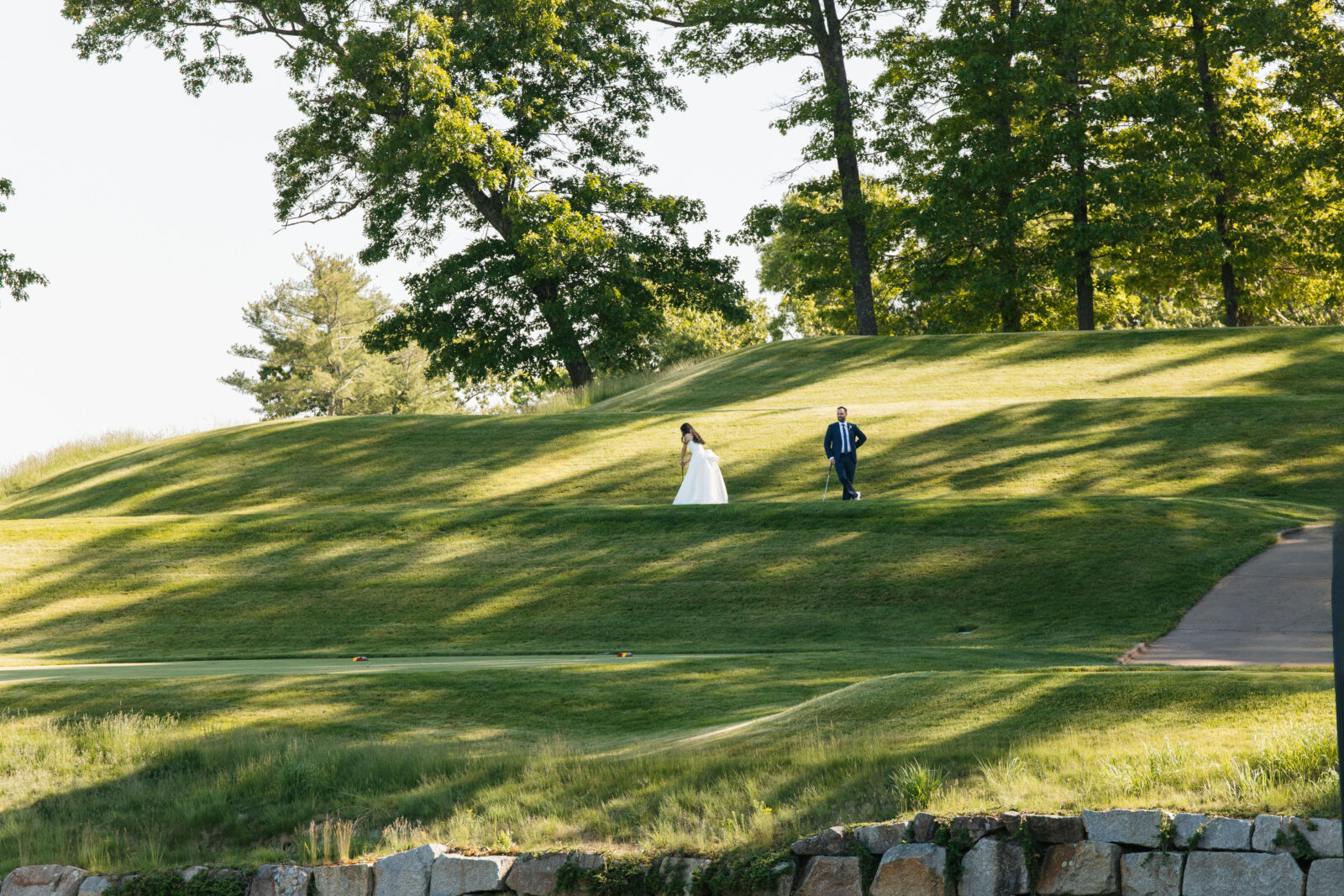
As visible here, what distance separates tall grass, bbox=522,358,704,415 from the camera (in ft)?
121

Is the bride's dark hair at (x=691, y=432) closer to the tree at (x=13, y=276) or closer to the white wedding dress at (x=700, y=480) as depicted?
the white wedding dress at (x=700, y=480)

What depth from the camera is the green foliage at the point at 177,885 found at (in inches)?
301

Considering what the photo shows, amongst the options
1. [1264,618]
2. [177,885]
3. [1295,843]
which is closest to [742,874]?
[1295,843]

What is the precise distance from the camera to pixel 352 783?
870 cm

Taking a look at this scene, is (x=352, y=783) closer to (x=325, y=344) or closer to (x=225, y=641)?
(x=225, y=641)

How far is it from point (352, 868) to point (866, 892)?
3181 mm

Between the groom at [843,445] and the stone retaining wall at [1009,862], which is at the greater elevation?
the groom at [843,445]

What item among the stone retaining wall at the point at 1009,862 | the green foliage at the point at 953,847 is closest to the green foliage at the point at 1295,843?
the stone retaining wall at the point at 1009,862

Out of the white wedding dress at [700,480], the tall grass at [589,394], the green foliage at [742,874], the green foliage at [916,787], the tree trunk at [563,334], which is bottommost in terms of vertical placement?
the green foliage at [742,874]

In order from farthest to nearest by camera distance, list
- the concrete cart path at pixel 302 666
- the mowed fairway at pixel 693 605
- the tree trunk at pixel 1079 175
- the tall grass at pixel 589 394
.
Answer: the tree trunk at pixel 1079 175, the tall grass at pixel 589 394, the concrete cart path at pixel 302 666, the mowed fairway at pixel 693 605

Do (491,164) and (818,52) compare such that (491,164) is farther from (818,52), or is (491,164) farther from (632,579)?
(632,579)

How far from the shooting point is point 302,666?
13.8 m

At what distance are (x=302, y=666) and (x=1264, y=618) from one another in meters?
11.2

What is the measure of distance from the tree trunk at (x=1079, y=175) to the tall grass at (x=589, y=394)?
14407 millimetres
